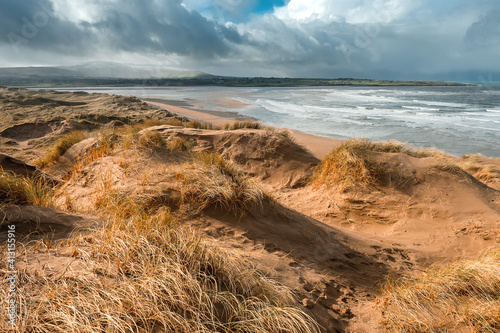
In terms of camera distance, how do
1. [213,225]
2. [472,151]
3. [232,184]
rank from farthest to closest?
1. [472,151]
2. [232,184]
3. [213,225]

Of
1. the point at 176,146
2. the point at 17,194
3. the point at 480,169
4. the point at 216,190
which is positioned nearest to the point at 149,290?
the point at 216,190

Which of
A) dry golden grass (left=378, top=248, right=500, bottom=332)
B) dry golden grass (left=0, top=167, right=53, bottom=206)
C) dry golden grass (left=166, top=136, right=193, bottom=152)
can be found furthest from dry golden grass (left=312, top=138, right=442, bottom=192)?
dry golden grass (left=0, top=167, right=53, bottom=206)

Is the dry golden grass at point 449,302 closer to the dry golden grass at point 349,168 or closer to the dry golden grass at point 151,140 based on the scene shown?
the dry golden grass at point 349,168

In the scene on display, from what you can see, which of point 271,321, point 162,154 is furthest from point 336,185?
point 271,321

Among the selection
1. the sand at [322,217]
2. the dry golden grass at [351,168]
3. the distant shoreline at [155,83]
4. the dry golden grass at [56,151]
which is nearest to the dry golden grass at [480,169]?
the sand at [322,217]

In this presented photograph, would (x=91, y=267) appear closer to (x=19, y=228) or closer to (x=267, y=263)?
(x=19, y=228)

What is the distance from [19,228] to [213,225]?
2168 millimetres

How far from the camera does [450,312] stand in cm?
284

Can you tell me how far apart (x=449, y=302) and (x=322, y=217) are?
4.08 metres

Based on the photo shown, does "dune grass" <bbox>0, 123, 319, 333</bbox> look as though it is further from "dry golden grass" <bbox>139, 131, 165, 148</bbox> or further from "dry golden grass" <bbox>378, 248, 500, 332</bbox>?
"dry golden grass" <bbox>139, 131, 165, 148</bbox>

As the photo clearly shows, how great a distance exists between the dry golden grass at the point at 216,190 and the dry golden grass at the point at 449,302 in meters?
2.25

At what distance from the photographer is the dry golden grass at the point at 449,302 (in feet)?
8.75

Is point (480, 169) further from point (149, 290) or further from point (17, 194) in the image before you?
point (17, 194)

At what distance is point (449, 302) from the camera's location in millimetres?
2941
